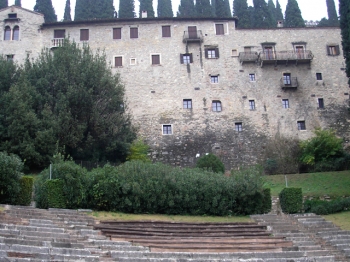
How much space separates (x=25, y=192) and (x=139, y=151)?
1509 cm

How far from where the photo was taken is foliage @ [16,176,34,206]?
22.6 m

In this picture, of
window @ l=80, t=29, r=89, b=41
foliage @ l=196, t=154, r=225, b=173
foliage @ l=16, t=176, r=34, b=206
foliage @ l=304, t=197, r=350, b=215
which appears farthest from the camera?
window @ l=80, t=29, r=89, b=41

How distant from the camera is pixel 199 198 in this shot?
25.2 metres

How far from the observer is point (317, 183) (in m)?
32.7

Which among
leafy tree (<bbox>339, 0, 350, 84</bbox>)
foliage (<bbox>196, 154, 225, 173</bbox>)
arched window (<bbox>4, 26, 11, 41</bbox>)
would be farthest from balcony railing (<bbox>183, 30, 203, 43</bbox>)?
arched window (<bbox>4, 26, 11, 41</bbox>)

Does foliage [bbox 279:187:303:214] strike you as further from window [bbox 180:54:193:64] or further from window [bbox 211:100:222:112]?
window [bbox 180:54:193:64]

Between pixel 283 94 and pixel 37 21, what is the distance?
2350 cm

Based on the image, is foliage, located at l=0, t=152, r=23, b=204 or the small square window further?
the small square window

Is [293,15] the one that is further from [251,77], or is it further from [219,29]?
[251,77]

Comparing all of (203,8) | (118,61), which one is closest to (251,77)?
(118,61)

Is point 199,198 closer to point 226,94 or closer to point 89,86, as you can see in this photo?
point 89,86

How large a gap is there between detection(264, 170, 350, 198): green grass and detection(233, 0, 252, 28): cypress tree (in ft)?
74.5

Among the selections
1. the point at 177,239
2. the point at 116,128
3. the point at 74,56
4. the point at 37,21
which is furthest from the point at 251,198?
the point at 37,21

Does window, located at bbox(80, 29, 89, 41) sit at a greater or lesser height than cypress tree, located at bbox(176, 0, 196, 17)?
lesser
